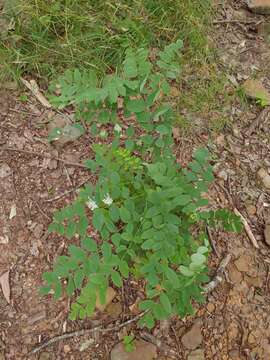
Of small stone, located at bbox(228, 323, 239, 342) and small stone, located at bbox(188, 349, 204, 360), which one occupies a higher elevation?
small stone, located at bbox(228, 323, 239, 342)

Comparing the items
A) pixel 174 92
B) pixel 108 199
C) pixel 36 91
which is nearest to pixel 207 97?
pixel 174 92

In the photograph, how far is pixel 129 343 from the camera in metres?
2.29

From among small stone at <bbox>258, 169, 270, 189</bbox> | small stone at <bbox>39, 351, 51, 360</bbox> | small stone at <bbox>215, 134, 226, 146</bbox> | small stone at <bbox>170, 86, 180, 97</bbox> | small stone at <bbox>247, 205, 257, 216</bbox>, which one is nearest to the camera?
small stone at <bbox>39, 351, 51, 360</bbox>

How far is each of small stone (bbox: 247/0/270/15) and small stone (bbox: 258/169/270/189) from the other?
1.38 m

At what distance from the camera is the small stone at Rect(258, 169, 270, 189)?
9.48 feet

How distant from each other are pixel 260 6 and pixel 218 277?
2.14m

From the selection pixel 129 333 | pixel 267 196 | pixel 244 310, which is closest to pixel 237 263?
pixel 244 310

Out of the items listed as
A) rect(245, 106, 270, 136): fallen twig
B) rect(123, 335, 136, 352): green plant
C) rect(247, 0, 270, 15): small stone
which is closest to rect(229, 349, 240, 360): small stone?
rect(123, 335, 136, 352): green plant

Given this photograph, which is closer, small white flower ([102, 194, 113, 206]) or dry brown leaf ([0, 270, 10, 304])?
small white flower ([102, 194, 113, 206])

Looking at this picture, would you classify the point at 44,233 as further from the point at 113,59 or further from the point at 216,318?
the point at 113,59

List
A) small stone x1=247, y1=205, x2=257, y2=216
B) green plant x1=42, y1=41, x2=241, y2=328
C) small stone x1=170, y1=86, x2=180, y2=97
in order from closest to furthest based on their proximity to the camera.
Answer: green plant x1=42, y1=41, x2=241, y2=328 < small stone x1=247, y1=205, x2=257, y2=216 < small stone x1=170, y1=86, x2=180, y2=97

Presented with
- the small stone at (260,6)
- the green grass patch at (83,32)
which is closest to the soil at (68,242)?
the green grass patch at (83,32)

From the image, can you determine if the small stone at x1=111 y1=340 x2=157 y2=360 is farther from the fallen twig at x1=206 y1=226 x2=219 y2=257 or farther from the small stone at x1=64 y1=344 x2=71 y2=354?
the fallen twig at x1=206 y1=226 x2=219 y2=257

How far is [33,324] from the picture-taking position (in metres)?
2.31
